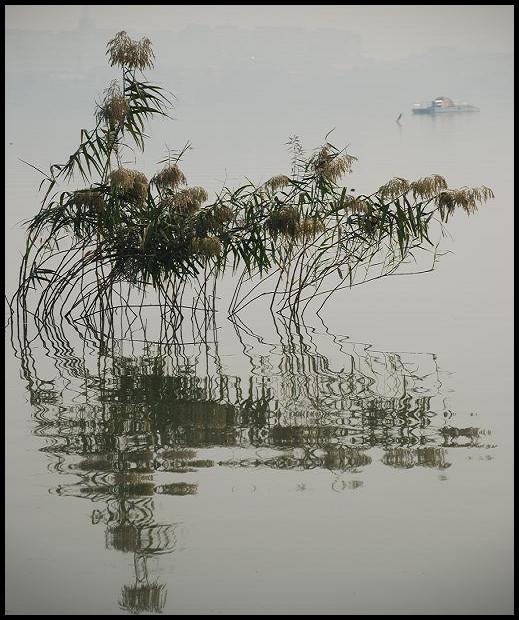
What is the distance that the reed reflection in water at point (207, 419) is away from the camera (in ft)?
18.2

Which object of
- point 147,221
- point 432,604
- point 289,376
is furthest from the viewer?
point 147,221

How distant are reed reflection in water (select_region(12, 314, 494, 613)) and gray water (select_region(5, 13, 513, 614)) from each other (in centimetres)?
2

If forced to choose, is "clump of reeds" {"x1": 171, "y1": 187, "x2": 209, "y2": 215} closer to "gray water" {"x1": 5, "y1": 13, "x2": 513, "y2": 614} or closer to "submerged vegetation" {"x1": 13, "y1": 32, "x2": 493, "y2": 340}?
"submerged vegetation" {"x1": 13, "y1": 32, "x2": 493, "y2": 340}

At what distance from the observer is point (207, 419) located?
22.6 feet

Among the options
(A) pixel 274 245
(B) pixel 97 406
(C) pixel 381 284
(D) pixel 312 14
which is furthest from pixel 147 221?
(D) pixel 312 14

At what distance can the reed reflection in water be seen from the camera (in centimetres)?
554

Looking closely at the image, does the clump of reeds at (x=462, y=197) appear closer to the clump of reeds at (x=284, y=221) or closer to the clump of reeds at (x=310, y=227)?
the clump of reeds at (x=310, y=227)

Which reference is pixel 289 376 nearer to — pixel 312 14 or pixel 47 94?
pixel 47 94

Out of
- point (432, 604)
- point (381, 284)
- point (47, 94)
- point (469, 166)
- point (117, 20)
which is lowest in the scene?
point (432, 604)

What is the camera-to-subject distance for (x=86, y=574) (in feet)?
15.3

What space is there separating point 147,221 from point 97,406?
2625 mm

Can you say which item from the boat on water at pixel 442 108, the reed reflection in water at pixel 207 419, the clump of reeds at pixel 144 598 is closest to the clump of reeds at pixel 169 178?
the reed reflection in water at pixel 207 419

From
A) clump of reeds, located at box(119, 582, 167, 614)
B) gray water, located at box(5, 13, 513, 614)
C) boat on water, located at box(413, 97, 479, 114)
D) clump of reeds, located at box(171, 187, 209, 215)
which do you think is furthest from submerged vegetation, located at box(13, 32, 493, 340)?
boat on water, located at box(413, 97, 479, 114)

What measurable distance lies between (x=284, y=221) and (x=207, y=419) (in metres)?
2.93
